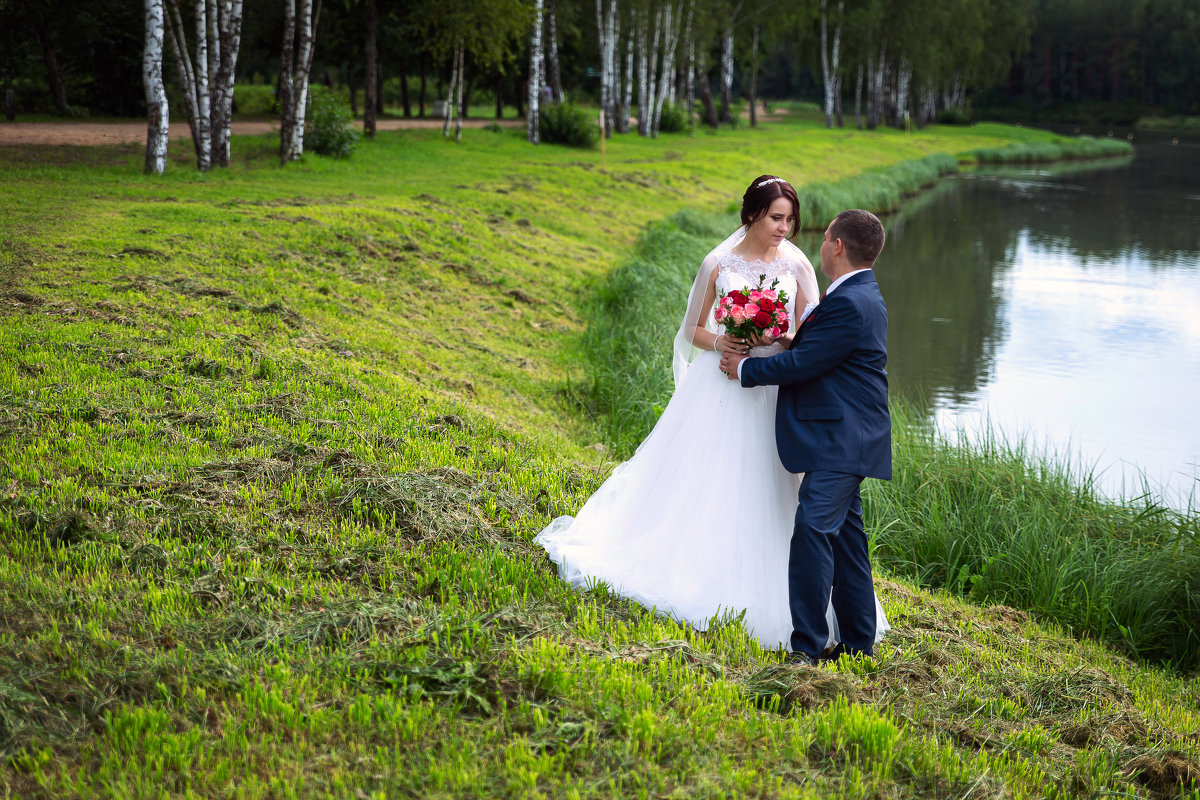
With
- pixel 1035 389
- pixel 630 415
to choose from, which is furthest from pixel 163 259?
pixel 1035 389

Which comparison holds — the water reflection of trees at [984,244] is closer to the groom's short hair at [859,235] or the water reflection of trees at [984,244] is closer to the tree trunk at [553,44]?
the groom's short hair at [859,235]

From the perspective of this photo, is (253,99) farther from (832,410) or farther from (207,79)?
(832,410)

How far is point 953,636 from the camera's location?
A: 19.1 ft

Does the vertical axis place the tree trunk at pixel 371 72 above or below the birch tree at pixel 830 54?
below

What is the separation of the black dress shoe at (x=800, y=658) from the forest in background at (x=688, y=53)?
75.6 ft

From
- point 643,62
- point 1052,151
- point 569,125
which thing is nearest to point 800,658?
point 569,125

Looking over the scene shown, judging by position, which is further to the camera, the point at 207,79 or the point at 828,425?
the point at 207,79

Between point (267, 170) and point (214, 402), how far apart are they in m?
14.6

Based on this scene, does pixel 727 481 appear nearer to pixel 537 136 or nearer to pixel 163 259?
pixel 163 259

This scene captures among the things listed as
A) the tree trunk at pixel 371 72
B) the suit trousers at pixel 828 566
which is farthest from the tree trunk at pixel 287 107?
the suit trousers at pixel 828 566

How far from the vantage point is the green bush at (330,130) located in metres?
23.9

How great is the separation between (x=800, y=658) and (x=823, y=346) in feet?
5.13

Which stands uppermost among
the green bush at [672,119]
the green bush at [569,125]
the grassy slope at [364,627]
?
the green bush at [672,119]

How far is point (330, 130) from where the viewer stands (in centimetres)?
2394
